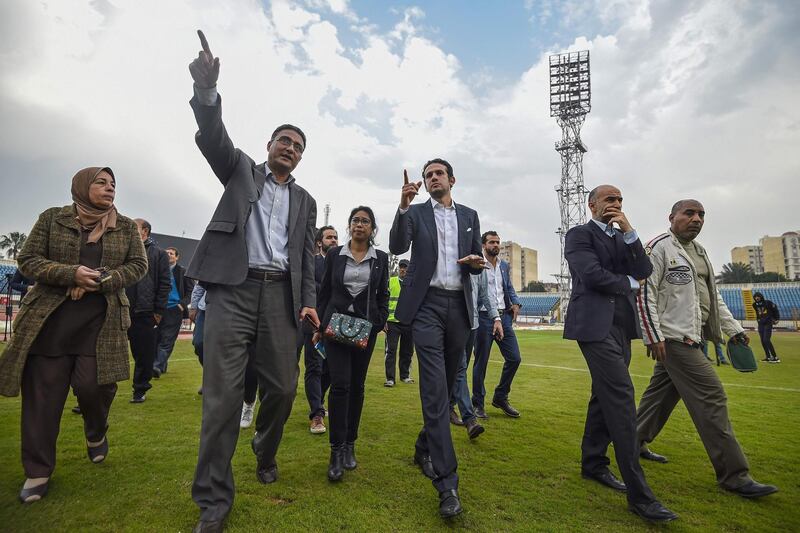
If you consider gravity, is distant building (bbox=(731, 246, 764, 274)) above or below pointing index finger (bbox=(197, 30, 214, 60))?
above

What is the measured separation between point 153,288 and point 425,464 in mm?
4169

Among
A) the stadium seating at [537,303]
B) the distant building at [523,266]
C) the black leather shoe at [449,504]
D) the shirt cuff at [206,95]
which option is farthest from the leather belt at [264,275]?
the distant building at [523,266]

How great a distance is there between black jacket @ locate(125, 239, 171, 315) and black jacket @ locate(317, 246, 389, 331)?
2.77 metres

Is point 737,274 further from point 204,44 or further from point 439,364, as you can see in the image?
point 204,44

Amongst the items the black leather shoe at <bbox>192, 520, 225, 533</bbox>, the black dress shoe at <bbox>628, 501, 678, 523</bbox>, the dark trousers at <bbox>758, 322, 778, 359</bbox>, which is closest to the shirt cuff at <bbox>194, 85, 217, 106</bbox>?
the black leather shoe at <bbox>192, 520, 225, 533</bbox>

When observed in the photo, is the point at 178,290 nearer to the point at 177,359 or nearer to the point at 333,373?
the point at 177,359

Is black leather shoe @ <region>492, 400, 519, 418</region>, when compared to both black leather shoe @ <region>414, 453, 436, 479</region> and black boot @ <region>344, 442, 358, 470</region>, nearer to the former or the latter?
black leather shoe @ <region>414, 453, 436, 479</region>

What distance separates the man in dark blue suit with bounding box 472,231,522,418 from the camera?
509cm

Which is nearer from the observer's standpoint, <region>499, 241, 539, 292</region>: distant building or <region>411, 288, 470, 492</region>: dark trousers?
<region>411, 288, 470, 492</region>: dark trousers

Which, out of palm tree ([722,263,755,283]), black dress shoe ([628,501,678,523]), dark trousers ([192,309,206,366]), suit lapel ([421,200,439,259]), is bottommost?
black dress shoe ([628,501,678,523])

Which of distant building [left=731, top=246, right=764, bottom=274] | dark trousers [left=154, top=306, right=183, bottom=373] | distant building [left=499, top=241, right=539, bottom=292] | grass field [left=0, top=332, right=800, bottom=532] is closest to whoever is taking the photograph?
grass field [left=0, top=332, right=800, bottom=532]

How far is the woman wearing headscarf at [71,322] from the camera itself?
2658 mm

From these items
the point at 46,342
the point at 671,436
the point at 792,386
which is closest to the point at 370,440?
the point at 46,342

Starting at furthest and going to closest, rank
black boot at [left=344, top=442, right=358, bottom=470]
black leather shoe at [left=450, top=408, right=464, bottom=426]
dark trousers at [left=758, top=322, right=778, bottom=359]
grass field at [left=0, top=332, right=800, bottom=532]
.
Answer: dark trousers at [left=758, top=322, right=778, bottom=359], black leather shoe at [left=450, top=408, right=464, bottom=426], black boot at [left=344, top=442, right=358, bottom=470], grass field at [left=0, top=332, right=800, bottom=532]
